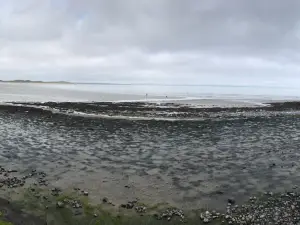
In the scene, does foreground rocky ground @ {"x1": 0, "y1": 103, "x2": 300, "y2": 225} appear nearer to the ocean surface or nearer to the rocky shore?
the ocean surface

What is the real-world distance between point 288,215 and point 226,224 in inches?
125

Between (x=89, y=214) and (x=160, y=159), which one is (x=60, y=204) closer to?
(x=89, y=214)

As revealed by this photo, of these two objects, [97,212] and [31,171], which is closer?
[97,212]

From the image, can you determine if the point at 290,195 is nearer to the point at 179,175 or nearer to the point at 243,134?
the point at 179,175

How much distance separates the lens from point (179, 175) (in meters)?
21.6

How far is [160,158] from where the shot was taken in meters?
26.4

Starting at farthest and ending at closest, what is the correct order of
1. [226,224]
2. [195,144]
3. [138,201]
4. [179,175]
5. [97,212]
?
[195,144] < [179,175] < [138,201] < [97,212] < [226,224]

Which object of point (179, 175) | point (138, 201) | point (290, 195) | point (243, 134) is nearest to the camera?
point (138, 201)

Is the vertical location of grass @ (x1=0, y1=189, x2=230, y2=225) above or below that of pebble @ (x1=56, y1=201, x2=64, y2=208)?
below

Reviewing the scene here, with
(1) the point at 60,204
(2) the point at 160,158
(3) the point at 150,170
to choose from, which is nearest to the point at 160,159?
(2) the point at 160,158

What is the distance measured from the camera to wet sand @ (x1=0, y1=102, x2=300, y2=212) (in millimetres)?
18797

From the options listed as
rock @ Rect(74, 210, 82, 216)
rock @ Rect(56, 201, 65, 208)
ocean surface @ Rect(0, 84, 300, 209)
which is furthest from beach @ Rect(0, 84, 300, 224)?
rock @ Rect(56, 201, 65, 208)

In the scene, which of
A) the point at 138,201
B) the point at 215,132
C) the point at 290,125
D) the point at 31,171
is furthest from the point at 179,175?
the point at 290,125

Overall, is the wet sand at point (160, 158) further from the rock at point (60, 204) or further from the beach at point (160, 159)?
the rock at point (60, 204)
